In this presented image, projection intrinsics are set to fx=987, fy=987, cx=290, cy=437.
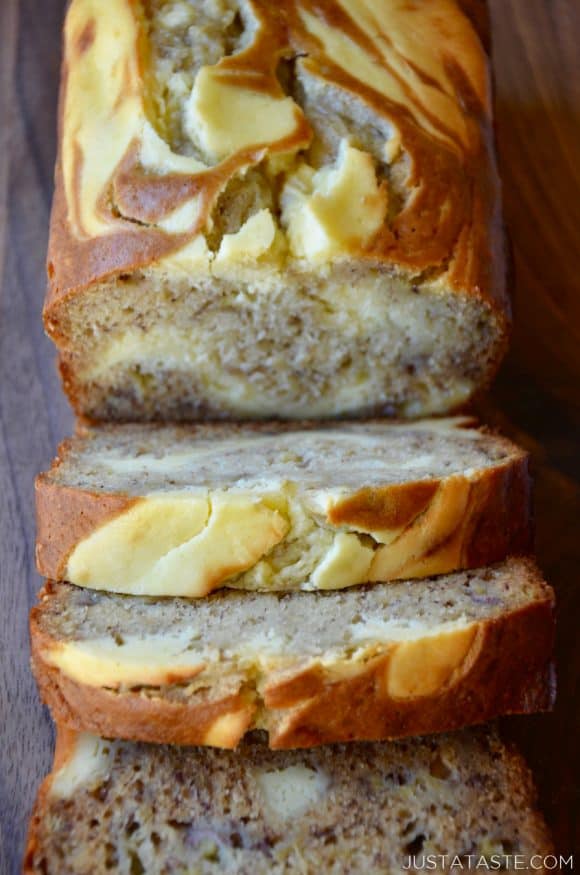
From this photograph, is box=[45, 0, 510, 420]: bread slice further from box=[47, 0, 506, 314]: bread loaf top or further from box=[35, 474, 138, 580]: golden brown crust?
box=[35, 474, 138, 580]: golden brown crust

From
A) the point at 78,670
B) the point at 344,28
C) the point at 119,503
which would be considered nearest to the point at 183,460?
the point at 119,503

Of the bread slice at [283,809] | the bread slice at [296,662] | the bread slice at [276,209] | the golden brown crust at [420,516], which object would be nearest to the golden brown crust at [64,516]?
the golden brown crust at [420,516]

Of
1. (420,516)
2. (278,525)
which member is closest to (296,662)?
(278,525)

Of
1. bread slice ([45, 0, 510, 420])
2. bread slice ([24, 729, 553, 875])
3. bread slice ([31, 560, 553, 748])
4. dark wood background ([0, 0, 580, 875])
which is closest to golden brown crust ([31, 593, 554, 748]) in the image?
bread slice ([31, 560, 553, 748])

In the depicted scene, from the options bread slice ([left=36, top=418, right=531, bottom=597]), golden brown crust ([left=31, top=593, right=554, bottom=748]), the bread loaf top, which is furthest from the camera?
the bread loaf top

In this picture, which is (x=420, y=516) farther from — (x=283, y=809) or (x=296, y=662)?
(x=283, y=809)

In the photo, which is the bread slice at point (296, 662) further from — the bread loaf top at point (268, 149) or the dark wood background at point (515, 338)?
the bread loaf top at point (268, 149)
